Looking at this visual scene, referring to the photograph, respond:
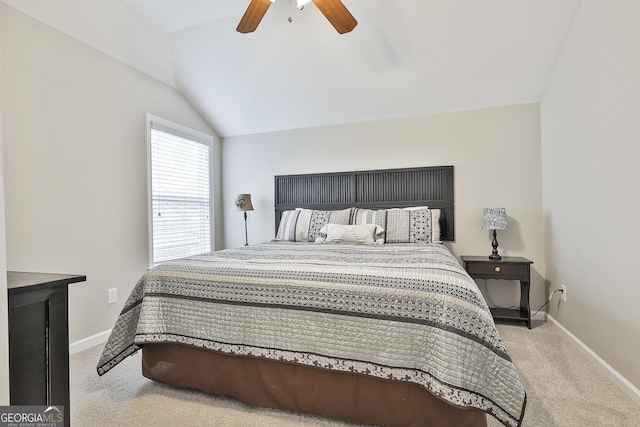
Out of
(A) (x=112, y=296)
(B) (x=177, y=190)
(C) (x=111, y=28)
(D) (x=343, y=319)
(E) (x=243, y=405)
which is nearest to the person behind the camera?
(D) (x=343, y=319)

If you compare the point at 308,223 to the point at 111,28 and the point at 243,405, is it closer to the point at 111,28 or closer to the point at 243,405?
the point at 243,405

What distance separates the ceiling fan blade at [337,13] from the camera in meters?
1.94

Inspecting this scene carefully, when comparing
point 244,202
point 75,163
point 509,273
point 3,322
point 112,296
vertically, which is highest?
point 75,163

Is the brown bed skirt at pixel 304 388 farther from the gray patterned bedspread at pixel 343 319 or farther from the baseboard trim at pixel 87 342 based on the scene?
the baseboard trim at pixel 87 342

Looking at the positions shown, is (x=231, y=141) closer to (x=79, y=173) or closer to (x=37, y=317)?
(x=79, y=173)

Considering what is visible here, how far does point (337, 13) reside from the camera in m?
2.02

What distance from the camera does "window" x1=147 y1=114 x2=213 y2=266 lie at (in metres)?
3.21

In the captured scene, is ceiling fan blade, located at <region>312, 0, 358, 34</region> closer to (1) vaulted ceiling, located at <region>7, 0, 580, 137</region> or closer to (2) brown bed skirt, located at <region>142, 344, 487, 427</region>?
(1) vaulted ceiling, located at <region>7, 0, 580, 137</region>

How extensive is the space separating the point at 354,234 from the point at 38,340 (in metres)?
2.27

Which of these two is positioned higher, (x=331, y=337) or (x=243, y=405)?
(x=331, y=337)

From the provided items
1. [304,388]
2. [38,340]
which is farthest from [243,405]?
[38,340]

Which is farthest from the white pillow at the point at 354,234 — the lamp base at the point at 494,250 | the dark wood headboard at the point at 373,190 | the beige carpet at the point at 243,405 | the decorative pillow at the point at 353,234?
the beige carpet at the point at 243,405

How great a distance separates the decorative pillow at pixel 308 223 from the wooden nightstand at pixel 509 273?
1.27 meters

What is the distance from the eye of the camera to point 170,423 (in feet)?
5.13
